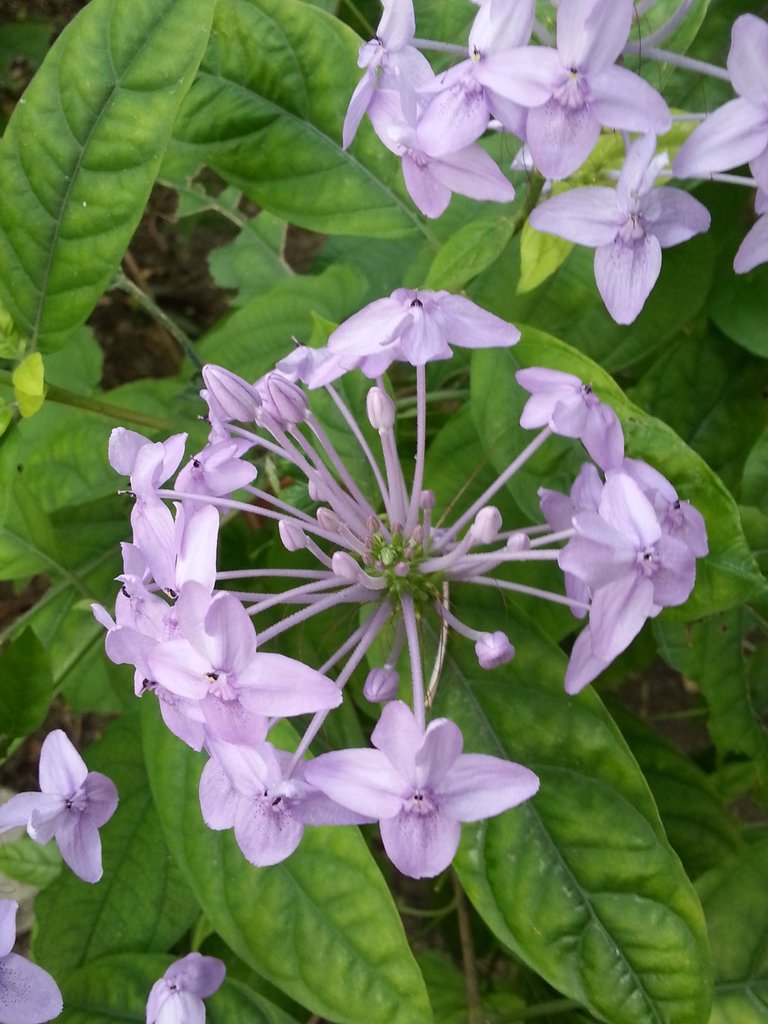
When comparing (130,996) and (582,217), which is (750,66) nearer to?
(582,217)

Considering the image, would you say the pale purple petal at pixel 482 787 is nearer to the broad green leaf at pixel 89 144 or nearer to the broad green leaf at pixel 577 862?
the broad green leaf at pixel 577 862

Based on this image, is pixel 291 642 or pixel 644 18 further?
pixel 291 642

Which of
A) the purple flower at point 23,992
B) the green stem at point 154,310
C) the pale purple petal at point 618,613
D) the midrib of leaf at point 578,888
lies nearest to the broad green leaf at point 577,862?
the midrib of leaf at point 578,888

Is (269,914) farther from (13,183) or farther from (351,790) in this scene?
(13,183)

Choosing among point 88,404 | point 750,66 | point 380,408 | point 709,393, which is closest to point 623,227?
point 750,66

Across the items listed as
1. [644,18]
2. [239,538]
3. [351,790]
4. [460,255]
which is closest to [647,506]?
[351,790]

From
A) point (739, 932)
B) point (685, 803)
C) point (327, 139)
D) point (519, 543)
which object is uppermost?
point (327, 139)
